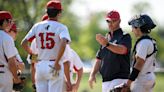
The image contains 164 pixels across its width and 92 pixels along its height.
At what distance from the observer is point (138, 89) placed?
35.3 feet

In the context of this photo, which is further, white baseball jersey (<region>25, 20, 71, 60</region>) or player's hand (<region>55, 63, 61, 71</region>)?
white baseball jersey (<region>25, 20, 71, 60</region>)

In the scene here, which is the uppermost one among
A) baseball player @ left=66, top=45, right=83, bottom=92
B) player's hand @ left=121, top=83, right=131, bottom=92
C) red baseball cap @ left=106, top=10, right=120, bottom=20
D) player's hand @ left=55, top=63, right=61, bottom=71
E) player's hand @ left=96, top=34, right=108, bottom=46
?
red baseball cap @ left=106, top=10, right=120, bottom=20

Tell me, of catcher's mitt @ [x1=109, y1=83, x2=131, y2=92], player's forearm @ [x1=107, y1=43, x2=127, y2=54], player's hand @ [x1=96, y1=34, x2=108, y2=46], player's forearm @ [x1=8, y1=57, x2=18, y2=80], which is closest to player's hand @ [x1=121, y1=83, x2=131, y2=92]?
catcher's mitt @ [x1=109, y1=83, x2=131, y2=92]

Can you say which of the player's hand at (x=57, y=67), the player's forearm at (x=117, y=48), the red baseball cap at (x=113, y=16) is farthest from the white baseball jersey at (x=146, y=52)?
the player's hand at (x=57, y=67)

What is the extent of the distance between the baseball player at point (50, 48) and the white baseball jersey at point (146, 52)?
1.28 metres

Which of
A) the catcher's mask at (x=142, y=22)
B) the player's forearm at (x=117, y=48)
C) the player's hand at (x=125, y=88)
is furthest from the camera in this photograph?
the player's forearm at (x=117, y=48)

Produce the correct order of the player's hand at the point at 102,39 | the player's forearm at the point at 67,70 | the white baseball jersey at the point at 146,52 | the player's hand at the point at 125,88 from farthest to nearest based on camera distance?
the player's forearm at the point at 67,70 < the player's hand at the point at 102,39 < the player's hand at the point at 125,88 < the white baseball jersey at the point at 146,52

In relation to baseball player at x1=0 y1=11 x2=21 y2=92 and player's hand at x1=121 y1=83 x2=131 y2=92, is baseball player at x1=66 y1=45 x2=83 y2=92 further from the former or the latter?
player's hand at x1=121 y1=83 x2=131 y2=92

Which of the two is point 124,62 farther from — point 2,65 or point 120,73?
point 2,65

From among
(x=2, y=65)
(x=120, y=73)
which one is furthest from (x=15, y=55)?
(x=120, y=73)

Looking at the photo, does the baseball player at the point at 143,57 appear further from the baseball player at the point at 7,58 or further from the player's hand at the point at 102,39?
the baseball player at the point at 7,58

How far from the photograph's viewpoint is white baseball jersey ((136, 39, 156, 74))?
10.5 metres

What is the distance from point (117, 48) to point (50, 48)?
3.72 ft

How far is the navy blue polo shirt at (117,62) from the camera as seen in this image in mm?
11359
